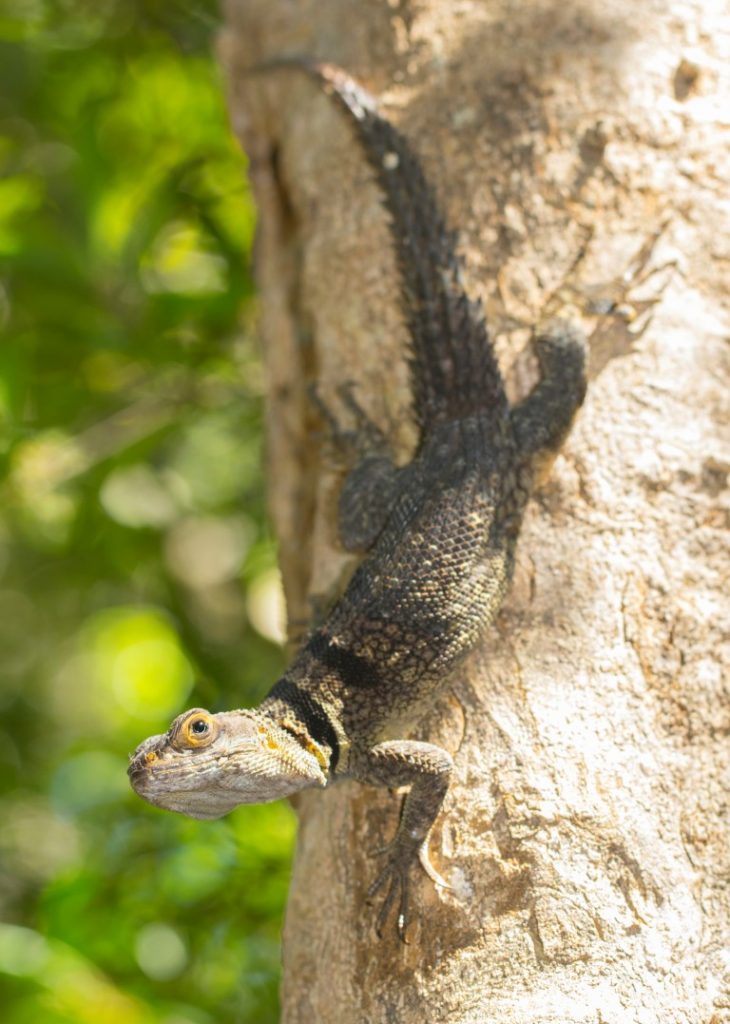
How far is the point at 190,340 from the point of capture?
247 inches

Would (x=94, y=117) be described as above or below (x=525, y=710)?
above

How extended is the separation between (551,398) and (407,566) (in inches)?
31.3

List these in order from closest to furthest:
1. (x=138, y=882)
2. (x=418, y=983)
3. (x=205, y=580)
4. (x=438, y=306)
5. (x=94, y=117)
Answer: (x=418, y=983), (x=438, y=306), (x=138, y=882), (x=94, y=117), (x=205, y=580)

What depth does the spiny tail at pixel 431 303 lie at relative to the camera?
11.9 feet

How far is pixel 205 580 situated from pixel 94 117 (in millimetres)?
3014

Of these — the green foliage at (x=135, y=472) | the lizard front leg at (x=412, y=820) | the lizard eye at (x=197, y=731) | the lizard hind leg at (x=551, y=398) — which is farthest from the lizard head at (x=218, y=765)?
the lizard hind leg at (x=551, y=398)

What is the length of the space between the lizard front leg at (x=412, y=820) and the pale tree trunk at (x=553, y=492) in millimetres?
51

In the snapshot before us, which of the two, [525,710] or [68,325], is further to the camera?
[68,325]

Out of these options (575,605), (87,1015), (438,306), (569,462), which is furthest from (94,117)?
(87,1015)

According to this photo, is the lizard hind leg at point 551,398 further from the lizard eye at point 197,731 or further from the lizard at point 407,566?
the lizard eye at point 197,731

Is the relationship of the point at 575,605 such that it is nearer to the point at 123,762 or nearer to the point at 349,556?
the point at 349,556

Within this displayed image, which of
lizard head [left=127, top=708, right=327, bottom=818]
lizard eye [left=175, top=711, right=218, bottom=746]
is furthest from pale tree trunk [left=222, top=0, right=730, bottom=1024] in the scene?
lizard eye [left=175, top=711, right=218, bottom=746]

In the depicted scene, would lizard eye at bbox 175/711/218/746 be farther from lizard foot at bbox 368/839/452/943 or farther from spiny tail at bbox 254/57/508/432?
spiny tail at bbox 254/57/508/432

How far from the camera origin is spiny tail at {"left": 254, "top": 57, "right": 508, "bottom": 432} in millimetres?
3621
